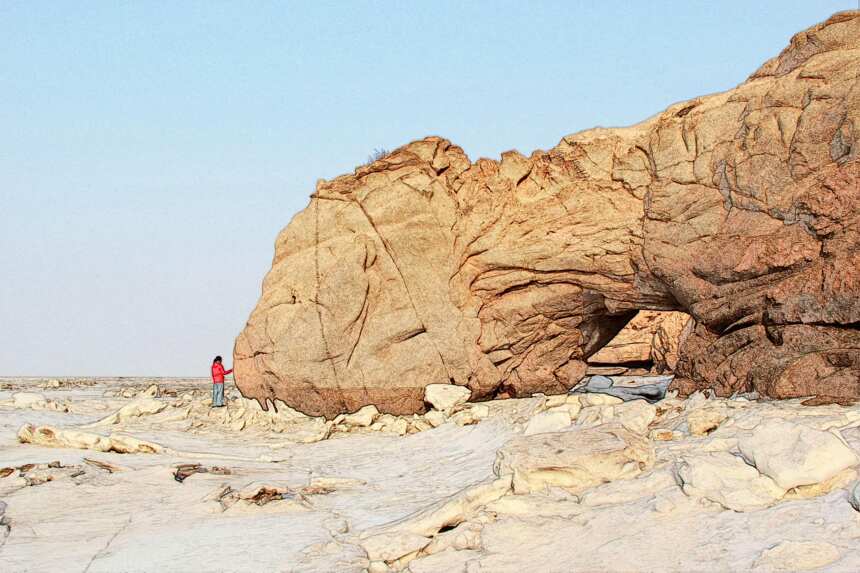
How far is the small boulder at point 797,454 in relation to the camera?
6.23 m

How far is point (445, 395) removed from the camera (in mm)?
13812

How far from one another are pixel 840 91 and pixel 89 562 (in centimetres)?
945

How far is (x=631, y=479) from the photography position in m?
7.25

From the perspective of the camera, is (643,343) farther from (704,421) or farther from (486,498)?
(486,498)

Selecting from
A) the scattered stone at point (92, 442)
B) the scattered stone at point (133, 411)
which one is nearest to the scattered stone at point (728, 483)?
the scattered stone at point (92, 442)

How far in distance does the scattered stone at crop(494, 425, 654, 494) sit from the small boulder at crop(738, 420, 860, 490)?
1.06 meters

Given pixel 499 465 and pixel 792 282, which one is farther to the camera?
pixel 792 282

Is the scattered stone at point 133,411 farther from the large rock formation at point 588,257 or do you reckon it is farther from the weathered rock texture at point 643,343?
the weathered rock texture at point 643,343

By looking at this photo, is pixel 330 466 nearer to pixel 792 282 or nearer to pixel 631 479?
pixel 631 479

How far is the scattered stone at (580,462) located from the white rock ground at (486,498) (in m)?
0.02

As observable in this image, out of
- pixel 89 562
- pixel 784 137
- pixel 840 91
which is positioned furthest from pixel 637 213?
pixel 89 562

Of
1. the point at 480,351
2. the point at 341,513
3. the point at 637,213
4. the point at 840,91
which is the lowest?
the point at 341,513

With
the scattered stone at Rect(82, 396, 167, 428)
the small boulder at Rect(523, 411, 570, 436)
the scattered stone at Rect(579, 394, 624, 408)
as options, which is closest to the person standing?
the scattered stone at Rect(82, 396, 167, 428)

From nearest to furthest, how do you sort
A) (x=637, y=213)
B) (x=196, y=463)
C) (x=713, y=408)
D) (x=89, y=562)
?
(x=89, y=562) → (x=713, y=408) → (x=196, y=463) → (x=637, y=213)
